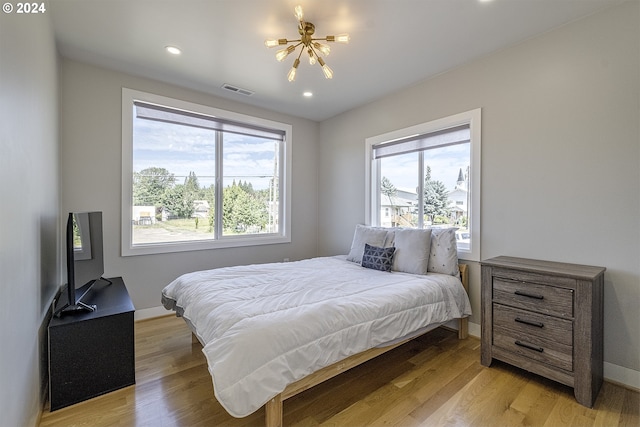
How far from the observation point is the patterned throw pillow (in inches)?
115

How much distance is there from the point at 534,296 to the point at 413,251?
3.39ft

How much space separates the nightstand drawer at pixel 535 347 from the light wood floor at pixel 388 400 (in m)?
0.20

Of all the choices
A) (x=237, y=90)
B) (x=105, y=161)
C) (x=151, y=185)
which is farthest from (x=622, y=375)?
(x=105, y=161)

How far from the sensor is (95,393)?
1.88 meters

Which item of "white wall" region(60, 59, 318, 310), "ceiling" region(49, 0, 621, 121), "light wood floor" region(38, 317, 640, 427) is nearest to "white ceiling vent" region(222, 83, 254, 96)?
"ceiling" region(49, 0, 621, 121)

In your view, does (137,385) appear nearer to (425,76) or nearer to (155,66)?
(155,66)

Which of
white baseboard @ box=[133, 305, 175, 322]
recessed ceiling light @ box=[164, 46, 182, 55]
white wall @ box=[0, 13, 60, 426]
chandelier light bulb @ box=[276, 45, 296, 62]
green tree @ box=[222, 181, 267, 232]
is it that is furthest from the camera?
green tree @ box=[222, 181, 267, 232]

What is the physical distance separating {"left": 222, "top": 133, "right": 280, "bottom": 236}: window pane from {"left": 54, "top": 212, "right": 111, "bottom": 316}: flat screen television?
155cm

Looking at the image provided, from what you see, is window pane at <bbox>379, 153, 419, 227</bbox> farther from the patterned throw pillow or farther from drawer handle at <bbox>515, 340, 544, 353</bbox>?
drawer handle at <bbox>515, 340, 544, 353</bbox>

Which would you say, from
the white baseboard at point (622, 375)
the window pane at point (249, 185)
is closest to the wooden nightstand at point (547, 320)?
the white baseboard at point (622, 375)

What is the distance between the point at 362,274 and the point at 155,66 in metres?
2.92

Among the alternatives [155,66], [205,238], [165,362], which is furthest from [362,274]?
[155,66]

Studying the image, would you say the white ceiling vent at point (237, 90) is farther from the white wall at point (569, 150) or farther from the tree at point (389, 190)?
the white wall at point (569, 150)

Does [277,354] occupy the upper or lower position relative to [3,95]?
lower
